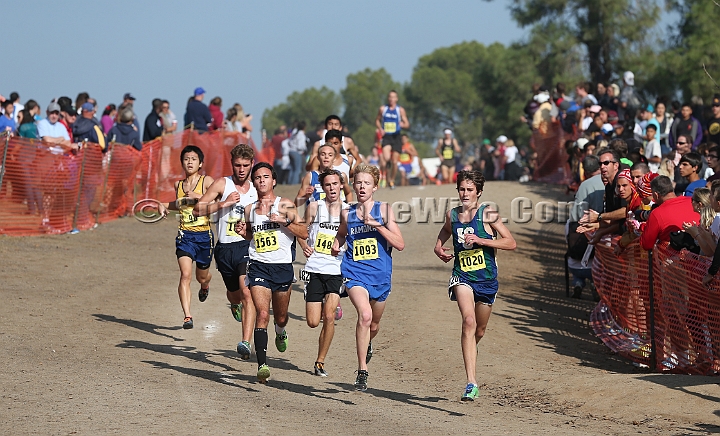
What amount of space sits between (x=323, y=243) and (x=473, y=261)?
1.47m

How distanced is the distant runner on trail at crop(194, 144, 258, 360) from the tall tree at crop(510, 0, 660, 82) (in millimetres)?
30905

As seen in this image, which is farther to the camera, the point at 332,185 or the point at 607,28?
the point at 607,28

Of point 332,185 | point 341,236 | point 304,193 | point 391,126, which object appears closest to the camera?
point 341,236

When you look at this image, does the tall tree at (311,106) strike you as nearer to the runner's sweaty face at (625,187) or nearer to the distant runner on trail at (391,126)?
the distant runner on trail at (391,126)

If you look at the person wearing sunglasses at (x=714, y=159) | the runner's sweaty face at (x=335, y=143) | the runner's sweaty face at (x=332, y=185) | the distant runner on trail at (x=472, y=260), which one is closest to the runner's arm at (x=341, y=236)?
the runner's sweaty face at (x=332, y=185)

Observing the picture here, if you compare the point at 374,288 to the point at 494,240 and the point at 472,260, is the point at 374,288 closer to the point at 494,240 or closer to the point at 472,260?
the point at 472,260

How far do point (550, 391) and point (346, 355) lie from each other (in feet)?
8.10

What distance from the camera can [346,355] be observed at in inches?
442

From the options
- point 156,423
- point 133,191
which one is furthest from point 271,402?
point 133,191

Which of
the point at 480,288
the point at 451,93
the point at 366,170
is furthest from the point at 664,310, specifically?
the point at 451,93

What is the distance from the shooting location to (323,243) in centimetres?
975

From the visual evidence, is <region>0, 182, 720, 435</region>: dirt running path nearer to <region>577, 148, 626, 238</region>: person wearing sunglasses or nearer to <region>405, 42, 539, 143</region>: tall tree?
<region>577, 148, 626, 238</region>: person wearing sunglasses

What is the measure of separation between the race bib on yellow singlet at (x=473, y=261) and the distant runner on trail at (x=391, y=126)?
595 inches

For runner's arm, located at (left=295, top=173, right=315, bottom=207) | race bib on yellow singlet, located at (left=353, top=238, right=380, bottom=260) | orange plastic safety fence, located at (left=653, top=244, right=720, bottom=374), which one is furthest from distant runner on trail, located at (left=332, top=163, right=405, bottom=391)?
runner's arm, located at (left=295, top=173, right=315, bottom=207)
